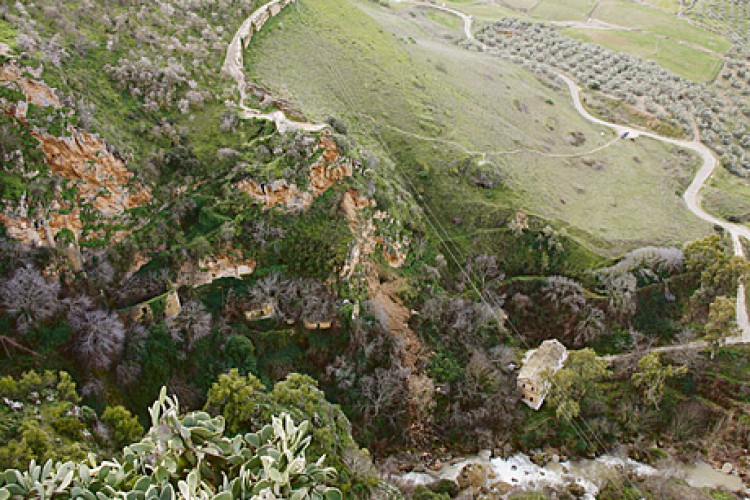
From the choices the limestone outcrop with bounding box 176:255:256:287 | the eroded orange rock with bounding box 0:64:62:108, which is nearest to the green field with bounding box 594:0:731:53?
the limestone outcrop with bounding box 176:255:256:287

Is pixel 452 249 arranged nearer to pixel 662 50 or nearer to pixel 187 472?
pixel 187 472

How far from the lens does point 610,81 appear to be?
71.8 metres

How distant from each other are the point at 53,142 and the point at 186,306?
1164 centimetres

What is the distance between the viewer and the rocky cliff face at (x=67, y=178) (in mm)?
27797

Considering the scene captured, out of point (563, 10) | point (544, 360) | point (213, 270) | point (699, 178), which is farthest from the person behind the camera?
point (563, 10)

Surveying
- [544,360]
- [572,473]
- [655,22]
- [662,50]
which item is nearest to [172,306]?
[544,360]

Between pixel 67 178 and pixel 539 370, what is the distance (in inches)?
1211

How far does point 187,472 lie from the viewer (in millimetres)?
8797

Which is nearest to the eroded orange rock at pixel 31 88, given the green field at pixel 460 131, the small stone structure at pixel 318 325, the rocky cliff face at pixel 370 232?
the green field at pixel 460 131

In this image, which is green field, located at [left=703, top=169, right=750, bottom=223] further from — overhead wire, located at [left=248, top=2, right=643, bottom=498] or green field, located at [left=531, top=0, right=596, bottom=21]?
green field, located at [left=531, top=0, right=596, bottom=21]

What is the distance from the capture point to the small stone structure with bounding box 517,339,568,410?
33688mm

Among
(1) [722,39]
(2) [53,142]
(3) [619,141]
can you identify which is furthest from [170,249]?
(1) [722,39]

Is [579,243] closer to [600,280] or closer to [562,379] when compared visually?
[600,280]

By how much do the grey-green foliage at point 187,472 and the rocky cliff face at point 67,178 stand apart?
22632 mm
